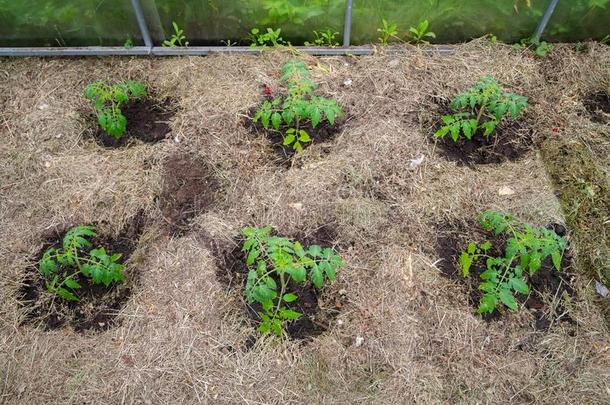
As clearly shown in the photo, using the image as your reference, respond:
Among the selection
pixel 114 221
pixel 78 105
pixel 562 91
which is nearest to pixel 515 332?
pixel 562 91

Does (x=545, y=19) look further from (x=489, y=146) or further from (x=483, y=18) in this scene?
(x=489, y=146)

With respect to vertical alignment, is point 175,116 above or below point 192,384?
above

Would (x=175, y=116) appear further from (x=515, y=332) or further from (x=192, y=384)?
(x=515, y=332)

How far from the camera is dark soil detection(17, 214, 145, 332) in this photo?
2541 mm

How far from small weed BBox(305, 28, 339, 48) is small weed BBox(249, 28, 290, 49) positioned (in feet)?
0.74

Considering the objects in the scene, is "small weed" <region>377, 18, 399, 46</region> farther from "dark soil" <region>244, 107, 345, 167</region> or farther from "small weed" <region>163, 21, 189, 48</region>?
"small weed" <region>163, 21, 189, 48</region>

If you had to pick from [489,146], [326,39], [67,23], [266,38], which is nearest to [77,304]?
[67,23]

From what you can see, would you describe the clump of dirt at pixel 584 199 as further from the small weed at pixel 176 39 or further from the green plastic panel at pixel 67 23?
the green plastic panel at pixel 67 23

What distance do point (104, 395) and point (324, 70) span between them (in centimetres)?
257

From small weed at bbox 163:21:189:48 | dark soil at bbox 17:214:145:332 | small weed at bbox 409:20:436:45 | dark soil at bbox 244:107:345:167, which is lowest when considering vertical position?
dark soil at bbox 17:214:145:332

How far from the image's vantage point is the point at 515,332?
248 centimetres

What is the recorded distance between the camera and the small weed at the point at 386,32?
354cm

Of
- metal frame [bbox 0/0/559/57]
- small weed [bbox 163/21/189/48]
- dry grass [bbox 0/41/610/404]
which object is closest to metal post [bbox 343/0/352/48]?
metal frame [bbox 0/0/559/57]

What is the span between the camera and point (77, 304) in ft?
8.51
